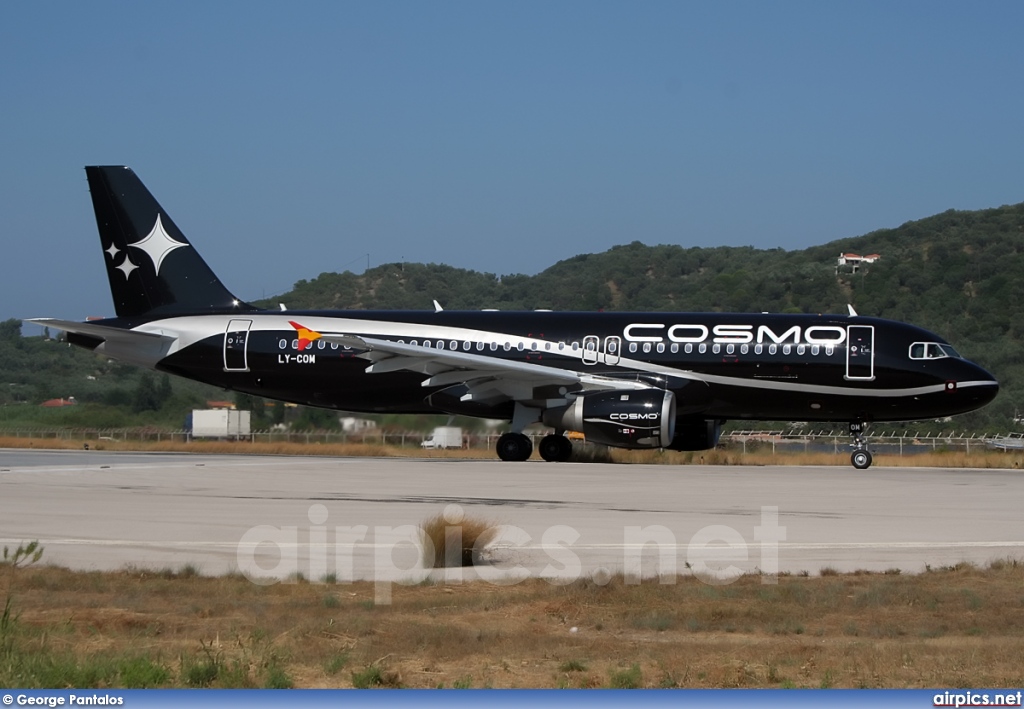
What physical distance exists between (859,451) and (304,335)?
12777mm

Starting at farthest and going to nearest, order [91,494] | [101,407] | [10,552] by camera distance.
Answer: [101,407] → [91,494] → [10,552]

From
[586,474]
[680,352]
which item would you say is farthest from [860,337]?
[586,474]

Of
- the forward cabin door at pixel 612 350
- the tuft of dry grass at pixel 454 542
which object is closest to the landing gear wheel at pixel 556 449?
the forward cabin door at pixel 612 350

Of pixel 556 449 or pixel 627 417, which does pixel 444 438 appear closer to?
pixel 556 449

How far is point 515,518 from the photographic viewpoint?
14.7 meters

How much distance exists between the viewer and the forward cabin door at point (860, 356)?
27000 millimetres

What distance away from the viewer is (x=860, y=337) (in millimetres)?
27328

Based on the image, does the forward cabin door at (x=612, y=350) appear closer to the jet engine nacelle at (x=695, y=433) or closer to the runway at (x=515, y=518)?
the jet engine nacelle at (x=695, y=433)

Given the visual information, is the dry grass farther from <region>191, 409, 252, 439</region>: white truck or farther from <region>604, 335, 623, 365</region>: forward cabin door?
<region>191, 409, 252, 439</region>: white truck

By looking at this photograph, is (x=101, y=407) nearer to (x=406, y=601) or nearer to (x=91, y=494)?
(x=91, y=494)

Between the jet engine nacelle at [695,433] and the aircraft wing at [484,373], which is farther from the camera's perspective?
the jet engine nacelle at [695,433]

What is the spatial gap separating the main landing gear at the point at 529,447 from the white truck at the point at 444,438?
2.89 m

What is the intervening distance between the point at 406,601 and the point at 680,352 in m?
19.3

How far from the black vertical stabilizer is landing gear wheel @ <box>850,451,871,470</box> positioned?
601 inches
